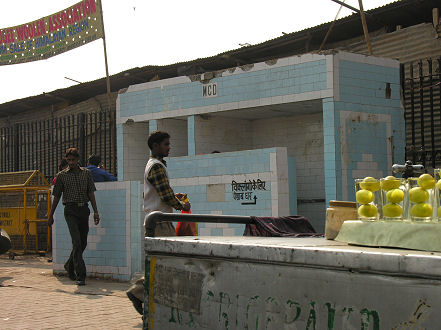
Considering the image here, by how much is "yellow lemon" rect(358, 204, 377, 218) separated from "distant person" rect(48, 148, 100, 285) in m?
6.14

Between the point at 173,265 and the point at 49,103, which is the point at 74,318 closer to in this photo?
the point at 173,265

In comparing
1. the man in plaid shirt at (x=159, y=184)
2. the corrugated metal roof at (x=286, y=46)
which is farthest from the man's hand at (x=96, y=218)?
the corrugated metal roof at (x=286, y=46)

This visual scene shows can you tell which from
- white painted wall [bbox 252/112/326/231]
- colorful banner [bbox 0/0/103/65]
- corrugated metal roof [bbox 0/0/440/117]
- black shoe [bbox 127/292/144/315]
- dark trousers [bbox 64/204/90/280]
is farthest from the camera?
colorful banner [bbox 0/0/103/65]

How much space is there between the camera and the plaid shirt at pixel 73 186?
342 inches

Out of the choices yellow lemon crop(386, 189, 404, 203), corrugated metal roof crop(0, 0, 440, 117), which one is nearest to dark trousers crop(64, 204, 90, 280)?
yellow lemon crop(386, 189, 404, 203)

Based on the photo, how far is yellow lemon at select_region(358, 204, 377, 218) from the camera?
9.52 ft

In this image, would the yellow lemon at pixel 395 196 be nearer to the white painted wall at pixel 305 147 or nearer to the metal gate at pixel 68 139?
the white painted wall at pixel 305 147

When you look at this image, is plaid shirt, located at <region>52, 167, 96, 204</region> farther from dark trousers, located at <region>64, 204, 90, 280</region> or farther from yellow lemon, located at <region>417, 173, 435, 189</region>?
yellow lemon, located at <region>417, 173, 435, 189</region>

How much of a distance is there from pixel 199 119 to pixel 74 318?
6.15 m

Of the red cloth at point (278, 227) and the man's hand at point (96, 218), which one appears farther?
the man's hand at point (96, 218)

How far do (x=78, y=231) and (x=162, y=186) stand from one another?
3.39 m

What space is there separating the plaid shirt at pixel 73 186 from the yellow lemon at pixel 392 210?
6.38 meters

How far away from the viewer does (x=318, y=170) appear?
11578mm

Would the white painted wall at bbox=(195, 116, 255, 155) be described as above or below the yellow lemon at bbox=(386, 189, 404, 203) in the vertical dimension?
above
